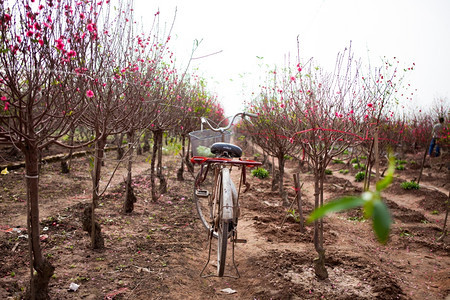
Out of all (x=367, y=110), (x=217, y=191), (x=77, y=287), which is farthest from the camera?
(x=367, y=110)

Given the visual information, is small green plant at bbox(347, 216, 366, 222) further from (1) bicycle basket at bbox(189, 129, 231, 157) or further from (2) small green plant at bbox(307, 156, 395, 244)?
(2) small green plant at bbox(307, 156, 395, 244)

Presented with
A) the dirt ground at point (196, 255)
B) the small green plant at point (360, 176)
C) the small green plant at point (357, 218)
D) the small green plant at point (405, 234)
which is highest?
the small green plant at point (360, 176)

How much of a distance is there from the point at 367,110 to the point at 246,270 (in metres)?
3.48

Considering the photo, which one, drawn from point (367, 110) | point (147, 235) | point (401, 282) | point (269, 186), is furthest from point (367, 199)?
point (269, 186)

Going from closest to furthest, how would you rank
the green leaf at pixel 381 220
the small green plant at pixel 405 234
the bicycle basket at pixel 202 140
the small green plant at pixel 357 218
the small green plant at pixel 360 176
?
the green leaf at pixel 381 220, the bicycle basket at pixel 202 140, the small green plant at pixel 405 234, the small green plant at pixel 357 218, the small green plant at pixel 360 176

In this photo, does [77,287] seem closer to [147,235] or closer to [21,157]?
[147,235]

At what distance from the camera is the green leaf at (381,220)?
0.43 meters

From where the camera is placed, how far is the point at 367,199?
460mm

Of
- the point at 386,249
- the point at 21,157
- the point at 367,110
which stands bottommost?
the point at 386,249

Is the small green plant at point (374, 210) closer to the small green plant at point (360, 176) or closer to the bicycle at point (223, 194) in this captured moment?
the bicycle at point (223, 194)

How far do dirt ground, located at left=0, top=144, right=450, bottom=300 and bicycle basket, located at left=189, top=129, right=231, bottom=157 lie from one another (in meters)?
1.44

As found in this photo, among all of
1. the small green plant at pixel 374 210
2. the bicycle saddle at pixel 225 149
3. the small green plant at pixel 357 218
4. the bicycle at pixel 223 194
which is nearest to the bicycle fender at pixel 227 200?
the bicycle at pixel 223 194

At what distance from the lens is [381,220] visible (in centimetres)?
44

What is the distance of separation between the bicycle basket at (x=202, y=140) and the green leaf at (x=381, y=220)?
4626 mm
